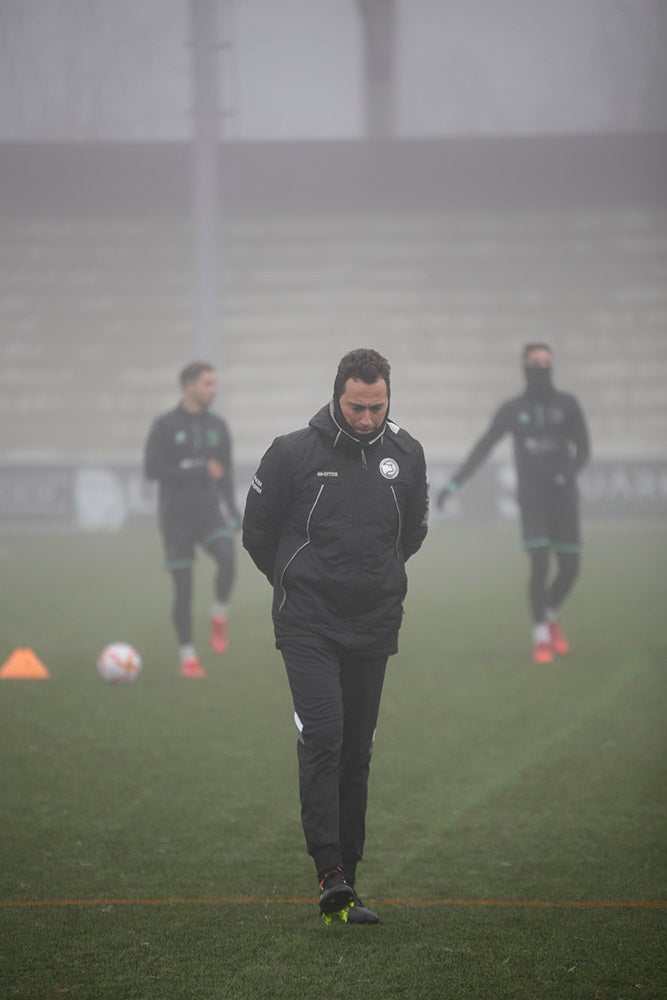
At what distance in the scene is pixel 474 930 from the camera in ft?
13.7

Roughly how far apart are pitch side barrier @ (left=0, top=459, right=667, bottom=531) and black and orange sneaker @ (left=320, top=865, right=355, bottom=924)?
1981 centimetres

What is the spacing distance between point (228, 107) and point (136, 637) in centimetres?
1845

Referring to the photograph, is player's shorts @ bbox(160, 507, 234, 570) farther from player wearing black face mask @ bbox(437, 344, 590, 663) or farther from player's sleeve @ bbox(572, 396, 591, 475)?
player's sleeve @ bbox(572, 396, 591, 475)

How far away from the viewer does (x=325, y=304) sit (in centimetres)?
2883

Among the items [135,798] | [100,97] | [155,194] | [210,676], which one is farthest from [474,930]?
[100,97]

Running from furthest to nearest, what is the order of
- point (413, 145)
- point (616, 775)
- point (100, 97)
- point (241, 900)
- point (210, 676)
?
point (100, 97), point (413, 145), point (210, 676), point (616, 775), point (241, 900)

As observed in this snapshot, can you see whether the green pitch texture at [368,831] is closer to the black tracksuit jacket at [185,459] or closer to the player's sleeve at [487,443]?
the black tracksuit jacket at [185,459]

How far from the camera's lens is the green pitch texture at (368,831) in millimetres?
3850

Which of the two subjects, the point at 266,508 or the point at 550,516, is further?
the point at 550,516

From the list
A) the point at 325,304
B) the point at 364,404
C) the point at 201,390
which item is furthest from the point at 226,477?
the point at 325,304

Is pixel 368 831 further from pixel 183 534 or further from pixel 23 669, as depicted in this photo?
pixel 23 669

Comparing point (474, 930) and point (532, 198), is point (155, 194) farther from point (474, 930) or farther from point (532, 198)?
point (474, 930)

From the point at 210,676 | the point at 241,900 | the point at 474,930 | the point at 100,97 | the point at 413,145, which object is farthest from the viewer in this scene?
the point at 100,97

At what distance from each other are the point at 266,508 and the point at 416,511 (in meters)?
0.58
